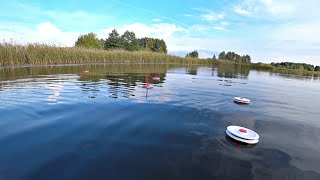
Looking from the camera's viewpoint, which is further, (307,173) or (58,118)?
(58,118)

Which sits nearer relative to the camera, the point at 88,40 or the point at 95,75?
the point at 95,75

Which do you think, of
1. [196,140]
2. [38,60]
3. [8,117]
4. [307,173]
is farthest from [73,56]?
[307,173]

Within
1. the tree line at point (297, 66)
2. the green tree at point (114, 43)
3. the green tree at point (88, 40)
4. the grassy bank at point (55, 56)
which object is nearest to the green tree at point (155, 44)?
the green tree at point (88, 40)

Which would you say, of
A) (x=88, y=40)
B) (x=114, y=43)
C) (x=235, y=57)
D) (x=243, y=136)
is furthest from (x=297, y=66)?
(x=243, y=136)

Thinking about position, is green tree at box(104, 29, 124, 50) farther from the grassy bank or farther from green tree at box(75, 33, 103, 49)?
the grassy bank

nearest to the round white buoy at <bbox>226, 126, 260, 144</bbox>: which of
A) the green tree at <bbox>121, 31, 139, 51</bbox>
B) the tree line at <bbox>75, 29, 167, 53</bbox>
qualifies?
the tree line at <bbox>75, 29, 167, 53</bbox>

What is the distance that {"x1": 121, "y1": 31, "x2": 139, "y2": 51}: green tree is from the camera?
82062 millimetres

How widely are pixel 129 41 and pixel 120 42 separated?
49.6 ft

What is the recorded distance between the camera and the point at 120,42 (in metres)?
78.7

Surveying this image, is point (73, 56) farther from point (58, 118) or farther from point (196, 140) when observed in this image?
point (196, 140)

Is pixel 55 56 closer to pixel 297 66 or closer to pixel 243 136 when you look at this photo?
pixel 243 136

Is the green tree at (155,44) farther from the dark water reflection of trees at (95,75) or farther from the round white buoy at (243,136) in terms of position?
the round white buoy at (243,136)

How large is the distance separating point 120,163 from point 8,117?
3980mm

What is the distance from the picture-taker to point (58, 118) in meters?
6.34
